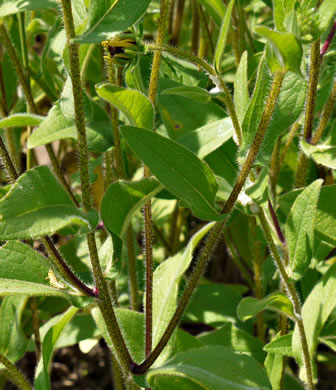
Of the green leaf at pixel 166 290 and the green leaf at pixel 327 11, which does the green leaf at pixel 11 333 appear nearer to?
the green leaf at pixel 166 290

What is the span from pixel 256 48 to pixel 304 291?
56 cm

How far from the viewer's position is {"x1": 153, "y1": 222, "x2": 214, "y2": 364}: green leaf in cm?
106

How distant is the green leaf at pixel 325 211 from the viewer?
1.12m

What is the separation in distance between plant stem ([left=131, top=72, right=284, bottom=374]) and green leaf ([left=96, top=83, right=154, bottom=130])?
15cm

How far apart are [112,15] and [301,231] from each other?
0.49 metres

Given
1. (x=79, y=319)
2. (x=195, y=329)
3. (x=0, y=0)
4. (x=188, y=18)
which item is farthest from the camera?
A: (x=188, y=18)

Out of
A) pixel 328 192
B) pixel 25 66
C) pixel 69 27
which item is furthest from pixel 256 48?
pixel 69 27

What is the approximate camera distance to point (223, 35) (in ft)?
2.70

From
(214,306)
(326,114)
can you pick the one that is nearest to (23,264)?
(326,114)

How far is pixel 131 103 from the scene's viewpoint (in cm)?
79

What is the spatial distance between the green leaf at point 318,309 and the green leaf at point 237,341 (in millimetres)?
216

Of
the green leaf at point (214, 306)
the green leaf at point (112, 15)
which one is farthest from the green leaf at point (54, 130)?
the green leaf at point (214, 306)

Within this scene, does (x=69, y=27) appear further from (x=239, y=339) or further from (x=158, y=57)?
(x=239, y=339)

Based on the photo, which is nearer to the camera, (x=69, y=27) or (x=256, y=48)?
(x=69, y=27)
